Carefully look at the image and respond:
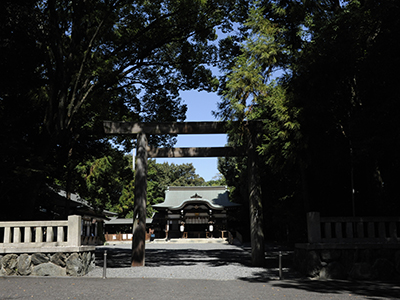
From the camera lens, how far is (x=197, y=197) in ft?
127

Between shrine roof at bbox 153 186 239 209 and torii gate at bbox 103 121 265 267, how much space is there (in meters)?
25.2

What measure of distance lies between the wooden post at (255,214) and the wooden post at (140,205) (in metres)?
3.57

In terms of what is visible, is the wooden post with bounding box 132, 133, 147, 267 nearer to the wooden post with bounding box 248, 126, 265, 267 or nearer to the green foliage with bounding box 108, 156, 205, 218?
the wooden post with bounding box 248, 126, 265, 267

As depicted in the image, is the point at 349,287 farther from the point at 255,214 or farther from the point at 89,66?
the point at 89,66

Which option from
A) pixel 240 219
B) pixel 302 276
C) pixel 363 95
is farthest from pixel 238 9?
pixel 240 219

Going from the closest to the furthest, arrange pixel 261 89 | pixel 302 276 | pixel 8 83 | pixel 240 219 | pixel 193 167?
pixel 302 276 < pixel 8 83 < pixel 261 89 < pixel 240 219 < pixel 193 167

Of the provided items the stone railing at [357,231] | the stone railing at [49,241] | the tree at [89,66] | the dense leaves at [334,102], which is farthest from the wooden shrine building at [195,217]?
the stone railing at [49,241]

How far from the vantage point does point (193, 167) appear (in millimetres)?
76375

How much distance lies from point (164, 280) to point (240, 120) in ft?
18.9

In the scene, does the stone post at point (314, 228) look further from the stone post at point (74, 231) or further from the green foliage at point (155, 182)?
the green foliage at point (155, 182)

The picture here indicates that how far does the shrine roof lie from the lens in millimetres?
38062

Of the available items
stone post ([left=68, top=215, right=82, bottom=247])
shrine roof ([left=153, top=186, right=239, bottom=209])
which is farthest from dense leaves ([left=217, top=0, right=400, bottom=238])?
shrine roof ([left=153, top=186, right=239, bottom=209])

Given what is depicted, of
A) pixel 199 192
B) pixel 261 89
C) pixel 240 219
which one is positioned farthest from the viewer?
pixel 199 192

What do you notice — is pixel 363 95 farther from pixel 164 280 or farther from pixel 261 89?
pixel 164 280
